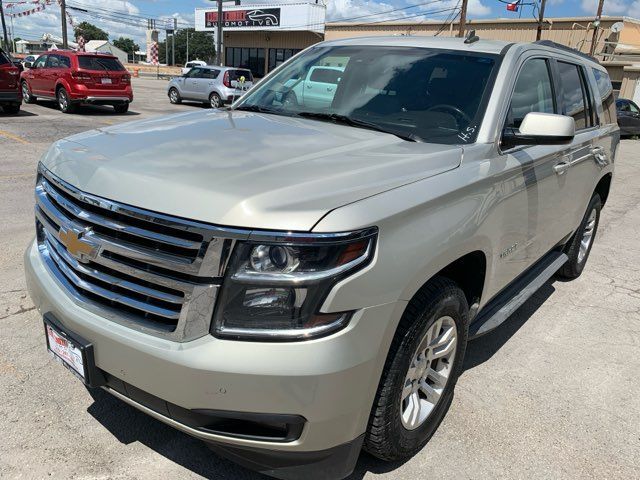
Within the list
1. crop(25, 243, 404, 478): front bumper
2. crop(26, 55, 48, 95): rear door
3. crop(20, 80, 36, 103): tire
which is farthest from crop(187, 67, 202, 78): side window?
crop(25, 243, 404, 478): front bumper

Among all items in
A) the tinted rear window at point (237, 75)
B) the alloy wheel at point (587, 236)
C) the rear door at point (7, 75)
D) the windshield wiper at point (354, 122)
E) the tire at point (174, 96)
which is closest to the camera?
the windshield wiper at point (354, 122)

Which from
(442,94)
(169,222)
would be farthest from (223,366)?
(442,94)

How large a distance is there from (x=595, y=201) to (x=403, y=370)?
3803mm

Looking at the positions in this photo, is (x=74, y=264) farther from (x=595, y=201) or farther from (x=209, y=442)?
(x=595, y=201)

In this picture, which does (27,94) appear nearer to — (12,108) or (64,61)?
(64,61)

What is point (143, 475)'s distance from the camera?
8.03 feet

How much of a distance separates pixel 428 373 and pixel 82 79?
621 inches

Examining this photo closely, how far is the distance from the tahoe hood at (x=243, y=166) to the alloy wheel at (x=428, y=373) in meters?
0.76

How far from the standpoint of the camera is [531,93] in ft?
11.5

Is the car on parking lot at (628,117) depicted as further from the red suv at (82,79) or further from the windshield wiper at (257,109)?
the windshield wiper at (257,109)

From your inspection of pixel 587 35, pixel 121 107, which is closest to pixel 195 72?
pixel 121 107

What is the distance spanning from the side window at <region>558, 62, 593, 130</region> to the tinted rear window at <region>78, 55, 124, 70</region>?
14760mm

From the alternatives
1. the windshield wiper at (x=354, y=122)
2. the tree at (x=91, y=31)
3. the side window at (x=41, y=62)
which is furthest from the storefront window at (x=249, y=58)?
the tree at (x=91, y=31)

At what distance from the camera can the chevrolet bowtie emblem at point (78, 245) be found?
2146 mm
